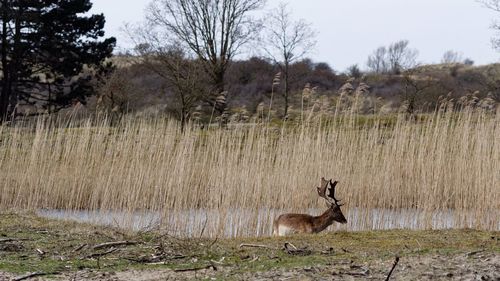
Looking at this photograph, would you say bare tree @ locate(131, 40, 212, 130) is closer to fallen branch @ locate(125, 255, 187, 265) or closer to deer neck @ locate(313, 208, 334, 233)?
deer neck @ locate(313, 208, 334, 233)

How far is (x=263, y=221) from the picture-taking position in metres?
8.98

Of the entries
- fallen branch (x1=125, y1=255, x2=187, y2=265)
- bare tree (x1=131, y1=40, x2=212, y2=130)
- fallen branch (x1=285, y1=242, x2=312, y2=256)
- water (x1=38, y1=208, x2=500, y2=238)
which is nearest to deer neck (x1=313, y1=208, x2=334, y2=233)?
water (x1=38, y1=208, x2=500, y2=238)

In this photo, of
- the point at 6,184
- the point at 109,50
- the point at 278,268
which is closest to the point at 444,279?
the point at 278,268

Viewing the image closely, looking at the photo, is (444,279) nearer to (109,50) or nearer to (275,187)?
(275,187)

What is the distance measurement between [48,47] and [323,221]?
847 inches

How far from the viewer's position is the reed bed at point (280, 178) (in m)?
8.98

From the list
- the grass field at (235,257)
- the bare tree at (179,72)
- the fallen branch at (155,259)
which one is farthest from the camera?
the bare tree at (179,72)

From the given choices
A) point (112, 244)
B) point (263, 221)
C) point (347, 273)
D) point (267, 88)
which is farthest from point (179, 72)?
point (347, 273)

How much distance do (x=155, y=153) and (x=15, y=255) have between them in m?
4.92

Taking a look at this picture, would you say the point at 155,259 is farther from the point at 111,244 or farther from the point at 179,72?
the point at 179,72

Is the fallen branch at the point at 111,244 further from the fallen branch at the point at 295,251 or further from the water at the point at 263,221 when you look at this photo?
the water at the point at 263,221

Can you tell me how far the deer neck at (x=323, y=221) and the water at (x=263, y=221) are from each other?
61 cm

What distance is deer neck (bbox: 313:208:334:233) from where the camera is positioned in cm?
810

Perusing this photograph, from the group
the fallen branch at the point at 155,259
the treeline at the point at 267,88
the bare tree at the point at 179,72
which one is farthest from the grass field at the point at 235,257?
the bare tree at the point at 179,72
